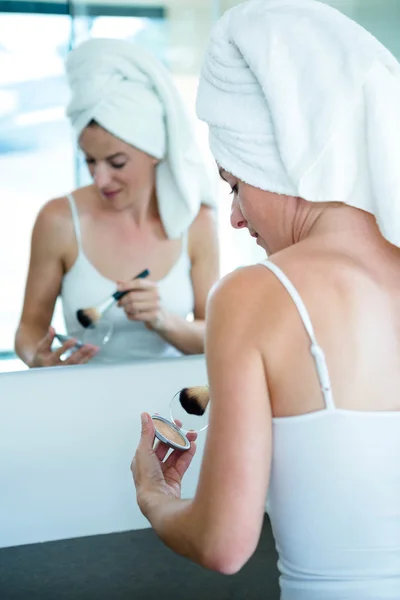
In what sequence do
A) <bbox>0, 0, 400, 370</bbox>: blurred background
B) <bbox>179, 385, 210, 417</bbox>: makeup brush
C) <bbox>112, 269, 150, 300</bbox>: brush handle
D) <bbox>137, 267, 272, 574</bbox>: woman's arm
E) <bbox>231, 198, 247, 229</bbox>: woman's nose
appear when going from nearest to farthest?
<bbox>137, 267, 272, 574</bbox>: woman's arm
<bbox>231, 198, 247, 229</bbox>: woman's nose
<bbox>179, 385, 210, 417</bbox>: makeup brush
<bbox>0, 0, 400, 370</bbox>: blurred background
<bbox>112, 269, 150, 300</bbox>: brush handle

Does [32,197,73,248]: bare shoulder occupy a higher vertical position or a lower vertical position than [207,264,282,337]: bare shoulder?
lower

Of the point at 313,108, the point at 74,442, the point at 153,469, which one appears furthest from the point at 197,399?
the point at 74,442

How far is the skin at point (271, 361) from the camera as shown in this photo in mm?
642

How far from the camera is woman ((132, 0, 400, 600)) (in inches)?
25.4

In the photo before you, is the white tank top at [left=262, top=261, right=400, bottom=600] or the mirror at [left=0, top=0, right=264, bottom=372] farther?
the mirror at [left=0, top=0, right=264, bottom=372]

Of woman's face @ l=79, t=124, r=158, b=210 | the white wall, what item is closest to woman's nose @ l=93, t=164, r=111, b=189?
woman's face @ l=79, t=124, r=158, b=210

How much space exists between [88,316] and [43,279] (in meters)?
0.10

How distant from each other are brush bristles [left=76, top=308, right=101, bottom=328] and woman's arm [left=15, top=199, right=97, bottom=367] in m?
0.05

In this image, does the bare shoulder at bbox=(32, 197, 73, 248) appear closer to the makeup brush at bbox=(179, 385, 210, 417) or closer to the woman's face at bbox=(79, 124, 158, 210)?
the woman's face at bbox=(79, 124, 158, 210)

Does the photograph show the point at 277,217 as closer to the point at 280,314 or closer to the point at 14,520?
the point at 280,314

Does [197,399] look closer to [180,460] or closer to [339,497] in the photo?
[180,460]

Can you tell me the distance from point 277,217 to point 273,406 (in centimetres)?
18

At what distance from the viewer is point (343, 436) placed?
657 millimetres

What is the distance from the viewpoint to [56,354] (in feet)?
4.55
